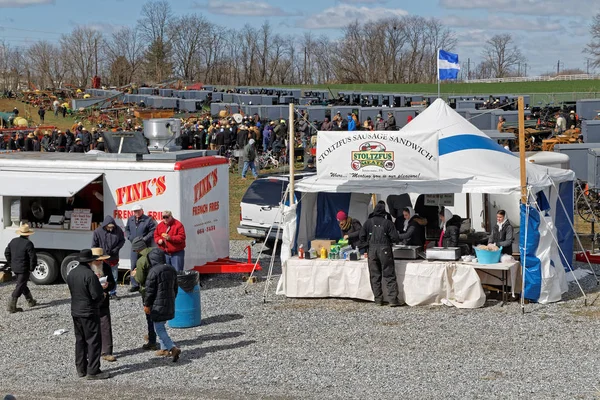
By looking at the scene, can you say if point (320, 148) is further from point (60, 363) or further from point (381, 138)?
point (60, 363)

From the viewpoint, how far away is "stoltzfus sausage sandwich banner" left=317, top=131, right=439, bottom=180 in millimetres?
14562

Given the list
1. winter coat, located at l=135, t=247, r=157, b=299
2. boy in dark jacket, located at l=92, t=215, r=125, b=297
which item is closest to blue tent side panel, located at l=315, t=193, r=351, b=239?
boy in dark jacket, located at l=92, t=215, r=125, b=297

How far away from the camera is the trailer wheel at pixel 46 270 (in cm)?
1653

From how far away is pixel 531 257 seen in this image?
46.1 feet

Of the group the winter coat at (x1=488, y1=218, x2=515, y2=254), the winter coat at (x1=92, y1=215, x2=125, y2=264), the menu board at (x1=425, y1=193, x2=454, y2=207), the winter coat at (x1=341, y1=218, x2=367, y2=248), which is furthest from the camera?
the menu board at (x1=425, y1=193, x2=454, y2=207)

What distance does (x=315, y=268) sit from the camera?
587 inches

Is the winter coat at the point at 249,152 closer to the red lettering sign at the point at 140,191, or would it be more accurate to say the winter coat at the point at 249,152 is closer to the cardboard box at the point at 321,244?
the red lettering sign at the point at 140,191

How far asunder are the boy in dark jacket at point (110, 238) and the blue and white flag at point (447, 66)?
859 cm

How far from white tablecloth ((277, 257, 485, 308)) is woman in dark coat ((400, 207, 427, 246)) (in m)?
0.76

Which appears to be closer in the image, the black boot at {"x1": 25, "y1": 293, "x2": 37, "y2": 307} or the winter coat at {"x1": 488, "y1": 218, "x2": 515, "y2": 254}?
the winter coat at {"x1": 488, "y1": 218, "x2": 515, "y2": 254}

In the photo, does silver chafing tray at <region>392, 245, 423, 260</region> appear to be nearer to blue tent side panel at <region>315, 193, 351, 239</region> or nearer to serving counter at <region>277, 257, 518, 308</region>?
serving counter at <region>277, 257, 518, 308</region>

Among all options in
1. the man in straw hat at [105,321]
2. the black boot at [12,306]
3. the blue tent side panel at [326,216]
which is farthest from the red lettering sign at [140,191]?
the man in straw hat at [105,321]

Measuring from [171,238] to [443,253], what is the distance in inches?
175

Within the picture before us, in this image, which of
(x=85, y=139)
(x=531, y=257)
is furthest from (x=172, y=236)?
(x=85, y=139)
